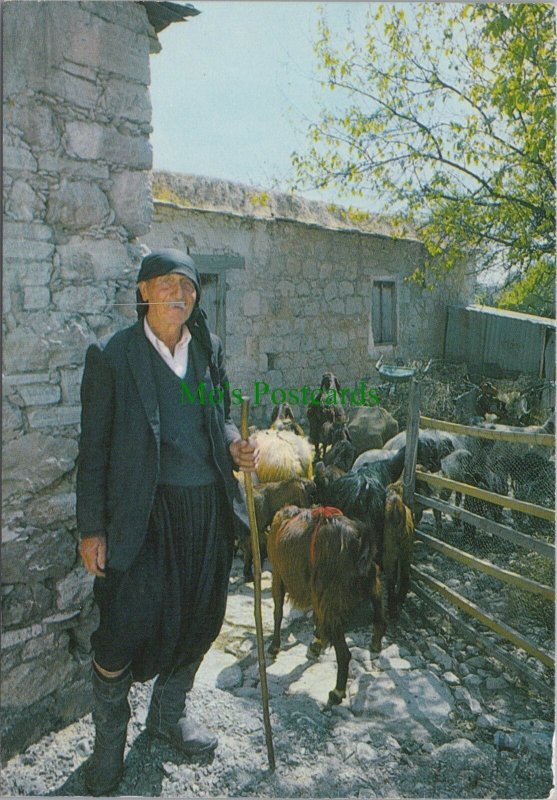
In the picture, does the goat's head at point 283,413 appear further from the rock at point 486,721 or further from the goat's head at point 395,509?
the rock at point 486,721

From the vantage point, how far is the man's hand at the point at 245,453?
8.36ft

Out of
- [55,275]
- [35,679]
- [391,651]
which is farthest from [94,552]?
[391,651]

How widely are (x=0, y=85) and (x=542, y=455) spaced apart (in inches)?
179

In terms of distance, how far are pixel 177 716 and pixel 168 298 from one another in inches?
73.7

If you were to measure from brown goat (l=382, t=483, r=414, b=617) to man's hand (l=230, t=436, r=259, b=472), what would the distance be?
5.97ft

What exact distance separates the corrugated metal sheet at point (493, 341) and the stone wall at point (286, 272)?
72.9 inches

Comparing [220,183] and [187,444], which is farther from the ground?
[220,183]

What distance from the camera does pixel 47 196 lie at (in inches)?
104

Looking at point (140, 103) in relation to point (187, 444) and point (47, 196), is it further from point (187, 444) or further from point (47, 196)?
point (187, 444)

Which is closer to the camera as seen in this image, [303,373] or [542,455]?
[542,455]

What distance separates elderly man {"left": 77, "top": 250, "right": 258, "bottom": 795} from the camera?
92.1 inches

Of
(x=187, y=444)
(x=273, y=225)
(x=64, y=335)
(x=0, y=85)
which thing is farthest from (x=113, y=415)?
(x=273, y=225)

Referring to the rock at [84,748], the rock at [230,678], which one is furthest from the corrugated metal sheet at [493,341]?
the rock at [84,748]

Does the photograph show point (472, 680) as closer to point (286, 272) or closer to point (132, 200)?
point (132, 200)
